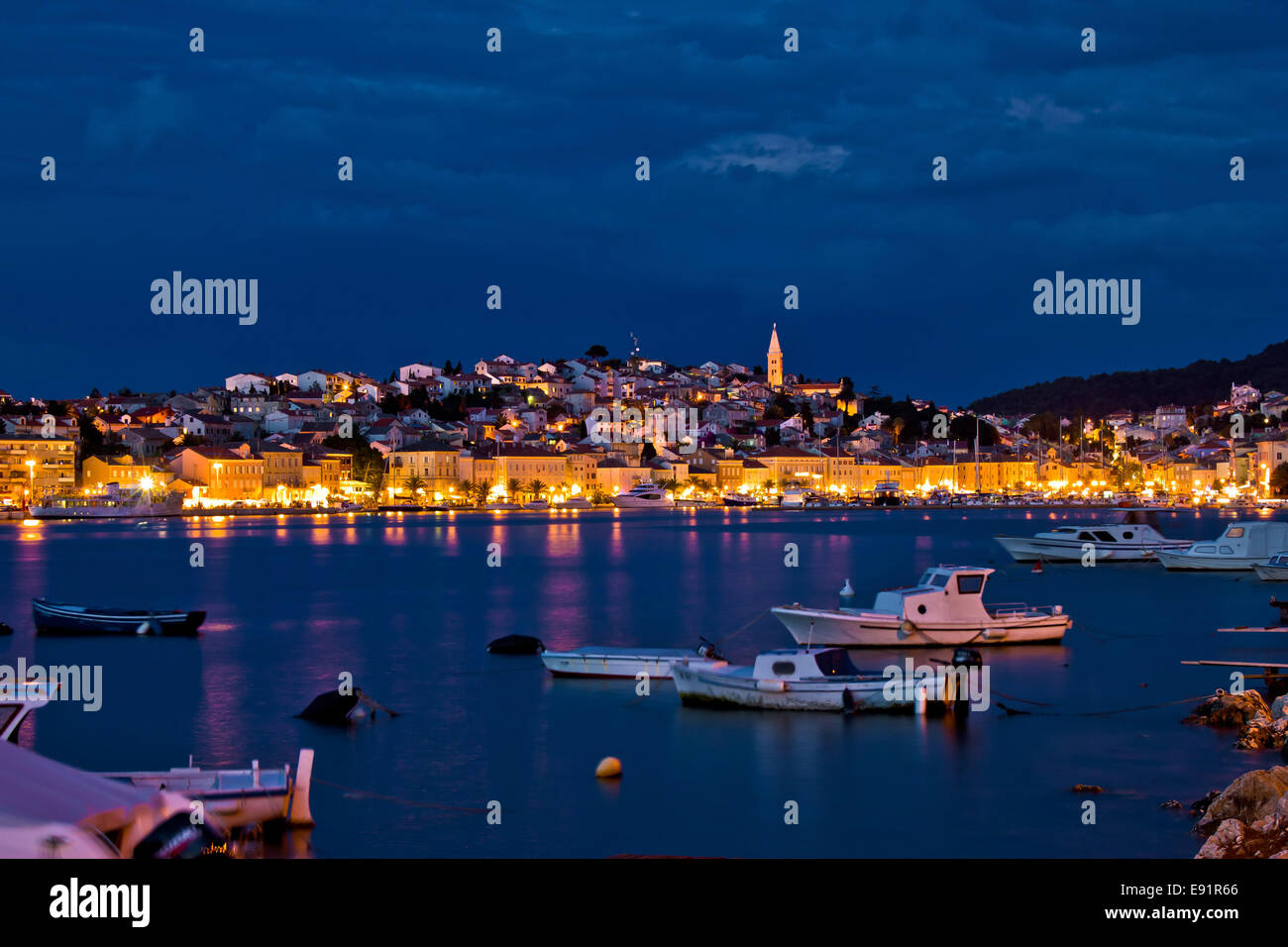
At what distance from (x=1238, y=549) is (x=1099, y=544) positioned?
6.25 metres

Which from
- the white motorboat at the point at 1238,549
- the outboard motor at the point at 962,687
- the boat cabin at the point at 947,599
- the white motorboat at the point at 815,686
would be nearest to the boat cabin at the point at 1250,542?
the white motorboat at the point at 1238,549

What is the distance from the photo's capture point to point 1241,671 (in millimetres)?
16250

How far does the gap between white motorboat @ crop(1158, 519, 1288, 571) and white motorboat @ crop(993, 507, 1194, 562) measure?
10.6 ft

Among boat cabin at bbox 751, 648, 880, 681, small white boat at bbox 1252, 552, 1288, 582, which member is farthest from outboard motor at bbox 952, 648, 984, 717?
small white boat at bbox 1252, 552, 1288, 582

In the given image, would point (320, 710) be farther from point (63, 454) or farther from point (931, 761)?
point (63, 454)

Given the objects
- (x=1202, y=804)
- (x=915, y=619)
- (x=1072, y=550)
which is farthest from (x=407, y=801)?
(x=1072, y=550)

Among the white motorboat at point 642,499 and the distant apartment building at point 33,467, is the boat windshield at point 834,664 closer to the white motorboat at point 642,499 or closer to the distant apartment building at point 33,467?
the white motorboat at point 642,499

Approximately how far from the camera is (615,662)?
16.9 m

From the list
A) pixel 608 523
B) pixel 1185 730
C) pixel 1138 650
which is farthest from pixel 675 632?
pixel 608 523

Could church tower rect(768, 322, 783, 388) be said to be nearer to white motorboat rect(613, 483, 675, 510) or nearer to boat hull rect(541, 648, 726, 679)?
white motorboat rect(613, 483, 675, 510)

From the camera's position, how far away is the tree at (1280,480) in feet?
305

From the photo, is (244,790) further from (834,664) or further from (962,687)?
(962,687)
